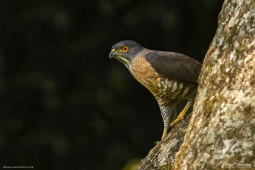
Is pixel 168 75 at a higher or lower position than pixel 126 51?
lower

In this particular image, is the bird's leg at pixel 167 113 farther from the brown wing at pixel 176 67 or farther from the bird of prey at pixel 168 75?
the brown wing at pixel 176 67

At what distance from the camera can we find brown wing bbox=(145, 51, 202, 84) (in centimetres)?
543

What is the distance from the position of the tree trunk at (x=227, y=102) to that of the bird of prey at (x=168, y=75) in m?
1.06

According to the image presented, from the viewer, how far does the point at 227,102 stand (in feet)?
13.4

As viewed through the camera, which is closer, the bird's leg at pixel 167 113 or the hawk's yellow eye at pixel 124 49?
the bird's leg at pixel 167 113

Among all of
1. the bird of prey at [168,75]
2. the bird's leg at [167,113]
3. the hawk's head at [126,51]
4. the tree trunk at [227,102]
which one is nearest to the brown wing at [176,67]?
the bird of prey at [168,75]

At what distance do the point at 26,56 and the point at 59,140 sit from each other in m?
1.01

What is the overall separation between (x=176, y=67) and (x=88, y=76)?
2463 millimetres

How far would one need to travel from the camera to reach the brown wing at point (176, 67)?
5434 millimetres

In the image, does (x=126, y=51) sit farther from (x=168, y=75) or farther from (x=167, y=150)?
(x=167, y=150)

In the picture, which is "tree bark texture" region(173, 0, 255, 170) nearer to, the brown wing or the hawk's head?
the brown wing

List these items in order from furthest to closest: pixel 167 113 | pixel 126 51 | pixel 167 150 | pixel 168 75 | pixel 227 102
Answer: pixel 126 51 → pixel 167 113 → pixel 168 75 → pixel 167 150 → pixel 227 102

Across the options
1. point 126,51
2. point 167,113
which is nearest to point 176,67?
point 167,113

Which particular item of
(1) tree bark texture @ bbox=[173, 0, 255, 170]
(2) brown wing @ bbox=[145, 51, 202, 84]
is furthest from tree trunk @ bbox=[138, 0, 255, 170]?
(2) brown wing @ bbox=[145, 51, 202, 84]
